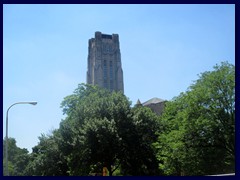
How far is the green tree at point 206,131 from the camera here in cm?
2414

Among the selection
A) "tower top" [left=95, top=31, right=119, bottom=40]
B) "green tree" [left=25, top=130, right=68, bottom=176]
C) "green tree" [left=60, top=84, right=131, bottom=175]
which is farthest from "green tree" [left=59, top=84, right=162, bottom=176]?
"tower top" [left=95, top=31, right=119, bottom=40]

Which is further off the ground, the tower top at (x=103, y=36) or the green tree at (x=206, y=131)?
the tower top at (x=103, y=36)

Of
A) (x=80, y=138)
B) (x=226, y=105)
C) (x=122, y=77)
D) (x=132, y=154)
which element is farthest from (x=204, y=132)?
(x=122, y=77)

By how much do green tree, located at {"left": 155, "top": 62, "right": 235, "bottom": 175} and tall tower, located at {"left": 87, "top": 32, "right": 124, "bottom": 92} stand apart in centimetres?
6926

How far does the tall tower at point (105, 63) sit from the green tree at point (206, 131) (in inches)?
2727

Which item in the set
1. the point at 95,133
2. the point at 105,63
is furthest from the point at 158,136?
the point at 105,63

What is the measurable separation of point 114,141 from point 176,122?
214 inches

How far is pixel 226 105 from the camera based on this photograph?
79.1 ft

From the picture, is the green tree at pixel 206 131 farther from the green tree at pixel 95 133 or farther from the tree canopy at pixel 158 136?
the green tree at pixel 95 133

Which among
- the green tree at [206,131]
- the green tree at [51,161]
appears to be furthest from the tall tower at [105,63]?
the green tree at [206,131]

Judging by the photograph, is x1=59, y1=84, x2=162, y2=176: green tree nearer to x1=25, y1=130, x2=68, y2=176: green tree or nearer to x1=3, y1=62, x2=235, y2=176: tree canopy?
x1=3, y1=62, x2=235, y2=176: tree canopy

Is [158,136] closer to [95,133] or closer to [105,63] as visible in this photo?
[95,133]

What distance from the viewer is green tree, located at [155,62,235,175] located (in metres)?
24.1

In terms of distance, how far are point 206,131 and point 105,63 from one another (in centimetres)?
7614
